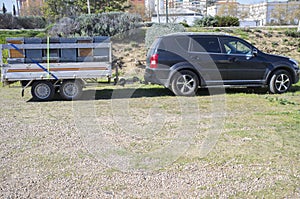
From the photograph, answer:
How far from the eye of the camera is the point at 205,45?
9.82 meters

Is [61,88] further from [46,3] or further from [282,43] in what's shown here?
[46,3]

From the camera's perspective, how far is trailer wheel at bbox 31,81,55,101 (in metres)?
9.47

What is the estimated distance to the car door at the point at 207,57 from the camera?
9.66m

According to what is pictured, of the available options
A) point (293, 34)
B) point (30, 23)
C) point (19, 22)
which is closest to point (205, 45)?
point (293, 34)

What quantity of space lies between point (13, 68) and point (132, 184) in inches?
237

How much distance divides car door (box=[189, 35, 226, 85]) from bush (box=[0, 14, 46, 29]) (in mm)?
24196

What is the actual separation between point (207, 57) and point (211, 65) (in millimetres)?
250

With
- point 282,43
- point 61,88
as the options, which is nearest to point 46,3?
point 282,43

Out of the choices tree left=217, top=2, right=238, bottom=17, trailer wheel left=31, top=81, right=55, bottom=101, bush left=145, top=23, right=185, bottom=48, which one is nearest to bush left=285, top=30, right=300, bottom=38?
bush left=145, top=23, right=185, bottom=48

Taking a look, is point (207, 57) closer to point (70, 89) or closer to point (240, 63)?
point (240, 63)

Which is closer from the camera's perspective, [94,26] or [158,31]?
[158,31]

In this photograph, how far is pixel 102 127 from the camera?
683cm

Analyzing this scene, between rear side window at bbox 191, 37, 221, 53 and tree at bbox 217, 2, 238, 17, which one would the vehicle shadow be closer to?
rear side window at bbox 191, 37, 221, 53

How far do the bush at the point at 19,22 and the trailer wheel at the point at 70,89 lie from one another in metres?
23.1
